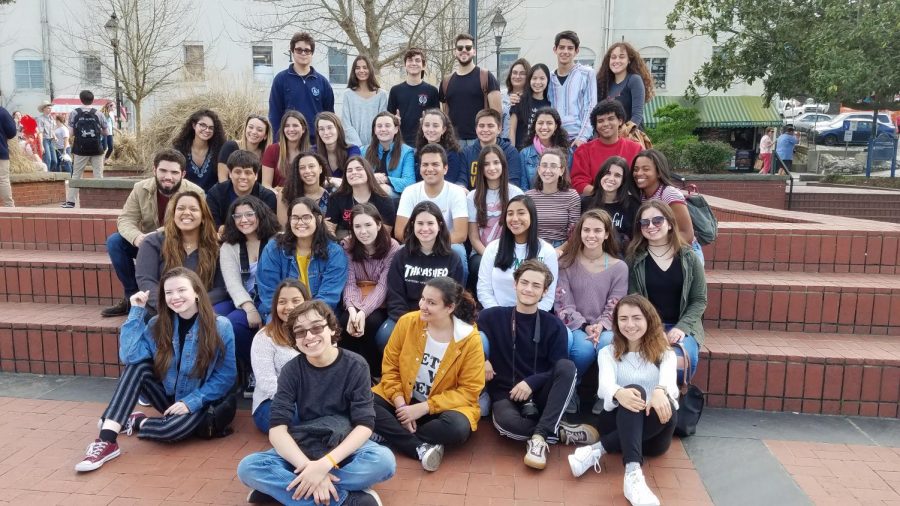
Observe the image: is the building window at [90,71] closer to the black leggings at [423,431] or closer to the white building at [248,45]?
the white building at [248,45]

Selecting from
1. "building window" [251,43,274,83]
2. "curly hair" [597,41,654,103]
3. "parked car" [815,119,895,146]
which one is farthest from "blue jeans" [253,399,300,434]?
"parked car" [815,119,895,146]

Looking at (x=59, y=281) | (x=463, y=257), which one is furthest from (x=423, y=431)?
(x=59, y=281)

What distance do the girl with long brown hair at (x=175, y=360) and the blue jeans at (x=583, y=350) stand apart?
2.16 m

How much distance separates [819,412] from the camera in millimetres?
4500

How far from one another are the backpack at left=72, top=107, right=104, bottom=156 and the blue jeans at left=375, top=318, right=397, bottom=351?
7.97 metres

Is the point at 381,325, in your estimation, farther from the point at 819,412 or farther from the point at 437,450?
the point at 819,412

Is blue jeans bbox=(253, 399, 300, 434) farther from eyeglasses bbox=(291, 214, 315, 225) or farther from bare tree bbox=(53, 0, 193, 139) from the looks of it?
Answer: bare tree bbox=(53, 0, 193, 139)

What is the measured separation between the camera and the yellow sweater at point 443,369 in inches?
155

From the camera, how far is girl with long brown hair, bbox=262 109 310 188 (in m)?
6.03

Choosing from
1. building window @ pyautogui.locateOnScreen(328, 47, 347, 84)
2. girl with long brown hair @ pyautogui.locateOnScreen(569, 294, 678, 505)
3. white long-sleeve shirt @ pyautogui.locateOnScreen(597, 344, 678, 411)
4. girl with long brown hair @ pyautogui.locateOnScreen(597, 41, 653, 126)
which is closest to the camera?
girl with long brown hair @ pyautogui.locateOnScreen(569, 294, 678, 505)

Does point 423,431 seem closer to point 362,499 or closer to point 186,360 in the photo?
point 362,499

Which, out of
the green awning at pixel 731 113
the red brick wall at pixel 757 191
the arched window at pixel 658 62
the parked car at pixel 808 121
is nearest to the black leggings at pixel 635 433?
the red brick wall at pixel 757 191

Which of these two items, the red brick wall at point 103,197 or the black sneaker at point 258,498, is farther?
the red brick wall at point 103,197

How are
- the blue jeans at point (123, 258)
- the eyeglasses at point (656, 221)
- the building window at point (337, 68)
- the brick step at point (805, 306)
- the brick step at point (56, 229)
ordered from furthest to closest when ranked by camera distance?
the building window at point (337, 68)
the brick step at point (56, 229)
the blue jeans at point (123, 258)
the brick step at point (805, 306)
the eyeglasses at point (656, 221)
